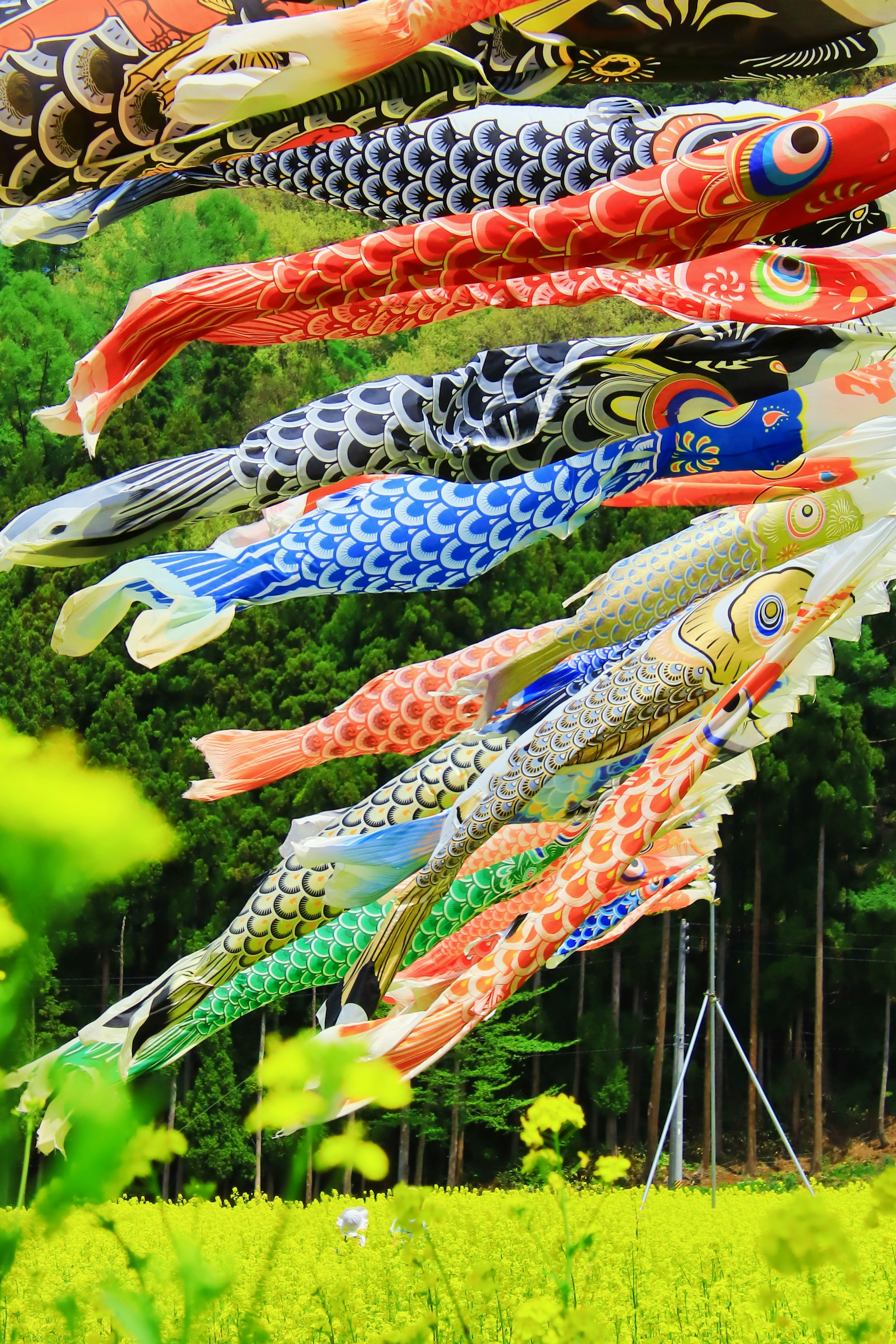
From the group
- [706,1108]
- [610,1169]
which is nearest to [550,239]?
[610,1169]

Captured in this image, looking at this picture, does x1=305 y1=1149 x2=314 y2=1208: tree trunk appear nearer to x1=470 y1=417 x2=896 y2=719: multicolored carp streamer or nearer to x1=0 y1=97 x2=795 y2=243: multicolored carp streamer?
x1=470 y1=417 x2=896 y2=719: multicolored carp streamer

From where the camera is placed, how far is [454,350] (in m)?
17.4

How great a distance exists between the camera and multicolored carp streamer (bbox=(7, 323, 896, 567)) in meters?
2.64

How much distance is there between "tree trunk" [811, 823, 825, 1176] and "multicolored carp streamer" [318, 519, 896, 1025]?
42.0 feet

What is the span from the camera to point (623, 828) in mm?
2764

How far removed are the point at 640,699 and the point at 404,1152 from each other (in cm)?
1193

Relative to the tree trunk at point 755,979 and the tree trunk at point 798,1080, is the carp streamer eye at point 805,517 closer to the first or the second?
the tree trunk at point 755,979

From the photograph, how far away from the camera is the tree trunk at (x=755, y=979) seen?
15.1m

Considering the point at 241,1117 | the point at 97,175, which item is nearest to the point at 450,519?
the point at 97,175

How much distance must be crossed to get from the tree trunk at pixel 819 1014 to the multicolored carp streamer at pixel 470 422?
522 inches

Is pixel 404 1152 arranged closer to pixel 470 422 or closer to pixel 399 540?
pixel 399 540

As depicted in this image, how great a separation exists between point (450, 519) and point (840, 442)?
2.72 feet

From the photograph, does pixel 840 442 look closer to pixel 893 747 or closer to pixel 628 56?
pixel 628 56

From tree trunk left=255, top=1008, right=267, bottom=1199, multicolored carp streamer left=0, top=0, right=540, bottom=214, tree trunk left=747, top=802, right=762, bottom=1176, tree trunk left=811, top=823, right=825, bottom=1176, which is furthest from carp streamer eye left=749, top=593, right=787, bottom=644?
tree trunk left=747, top=802, right=762, bottom=1176
